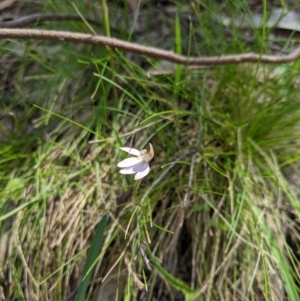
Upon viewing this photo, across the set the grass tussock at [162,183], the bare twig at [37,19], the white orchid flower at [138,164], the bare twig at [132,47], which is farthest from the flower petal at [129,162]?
the bare twig at [37,19]

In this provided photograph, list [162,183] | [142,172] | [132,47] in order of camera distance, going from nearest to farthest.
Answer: [142,172]
[132,47]
[162,183]

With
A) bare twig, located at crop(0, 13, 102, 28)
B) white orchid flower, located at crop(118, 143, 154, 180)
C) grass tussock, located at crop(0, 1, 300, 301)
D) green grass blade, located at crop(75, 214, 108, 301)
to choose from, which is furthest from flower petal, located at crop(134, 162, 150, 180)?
bare twig, located at crop(0, 13, 102, 28)

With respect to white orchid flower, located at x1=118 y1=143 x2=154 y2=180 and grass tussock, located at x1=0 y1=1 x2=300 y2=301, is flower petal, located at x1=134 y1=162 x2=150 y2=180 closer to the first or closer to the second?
white orchid flower, located at x1=118 y1=143 x2=154 y2=180

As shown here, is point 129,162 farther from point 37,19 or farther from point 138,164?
point 37,19

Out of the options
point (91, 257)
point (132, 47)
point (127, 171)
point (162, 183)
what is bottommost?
point (91, 257)

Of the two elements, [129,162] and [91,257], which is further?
[91,257]

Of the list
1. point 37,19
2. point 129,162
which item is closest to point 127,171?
point 129,162

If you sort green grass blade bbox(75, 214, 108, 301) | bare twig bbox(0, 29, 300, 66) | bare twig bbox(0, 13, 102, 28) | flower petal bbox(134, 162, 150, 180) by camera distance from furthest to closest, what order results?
bare twig bbox(0, 13, 102, 28)
green grass blade bbox(75, 214, 108, 301)
bare twig bbox(0, 29, 300, 66)
flower petal bbox(134, 162, 150, 180)
